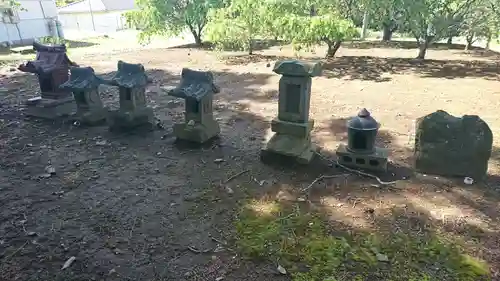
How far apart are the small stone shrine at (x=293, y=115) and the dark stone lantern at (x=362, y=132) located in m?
0.53

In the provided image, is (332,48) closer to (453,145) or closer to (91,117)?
(91,117)

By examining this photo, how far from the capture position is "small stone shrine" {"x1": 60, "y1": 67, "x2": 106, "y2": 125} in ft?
19.6

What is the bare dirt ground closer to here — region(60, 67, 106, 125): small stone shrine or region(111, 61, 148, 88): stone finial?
region(60, 67, 106, 125): small stone shrine

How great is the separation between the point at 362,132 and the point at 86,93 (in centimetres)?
434

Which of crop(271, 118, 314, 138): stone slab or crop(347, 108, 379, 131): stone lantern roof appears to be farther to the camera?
crop(271, 118, 314, 138): stone slab

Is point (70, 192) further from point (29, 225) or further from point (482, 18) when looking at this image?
point (482, 18)

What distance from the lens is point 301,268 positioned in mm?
2975

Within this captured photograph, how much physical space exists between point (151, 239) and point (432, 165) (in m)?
3.17

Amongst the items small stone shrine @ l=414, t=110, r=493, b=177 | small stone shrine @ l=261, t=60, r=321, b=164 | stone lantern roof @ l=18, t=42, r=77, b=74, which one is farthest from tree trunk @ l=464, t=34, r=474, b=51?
stone lantern roof @ l=18, t=42, r=77, b=74

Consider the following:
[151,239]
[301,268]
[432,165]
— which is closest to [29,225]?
[151,239]

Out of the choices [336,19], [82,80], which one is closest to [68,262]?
[82,80]

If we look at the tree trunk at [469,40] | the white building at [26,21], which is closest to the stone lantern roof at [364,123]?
the tree trunk at [469,40]

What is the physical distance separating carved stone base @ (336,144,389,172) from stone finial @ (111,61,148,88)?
3.07 metres

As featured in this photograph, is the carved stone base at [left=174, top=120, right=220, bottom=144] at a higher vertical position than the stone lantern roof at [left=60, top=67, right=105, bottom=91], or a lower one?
lower
